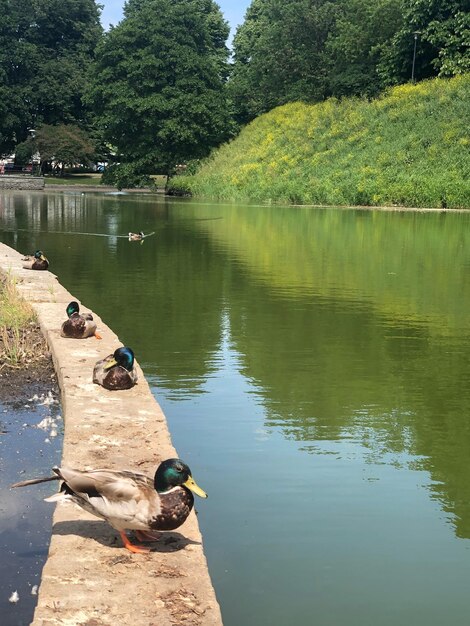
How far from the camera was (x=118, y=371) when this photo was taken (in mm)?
6746

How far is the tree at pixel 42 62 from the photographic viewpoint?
65438mm

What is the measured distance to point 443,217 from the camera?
101 feet

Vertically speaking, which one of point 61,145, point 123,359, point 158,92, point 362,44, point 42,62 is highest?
point 42,62

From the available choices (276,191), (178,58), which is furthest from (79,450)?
(178,58)

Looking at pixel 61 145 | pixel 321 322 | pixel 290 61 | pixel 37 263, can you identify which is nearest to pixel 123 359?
pixel 321 322

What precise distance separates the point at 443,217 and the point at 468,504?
26386 millimetres

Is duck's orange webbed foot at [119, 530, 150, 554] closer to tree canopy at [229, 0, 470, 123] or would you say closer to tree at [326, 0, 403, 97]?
tree canopy at [229, 0, 470, 123]

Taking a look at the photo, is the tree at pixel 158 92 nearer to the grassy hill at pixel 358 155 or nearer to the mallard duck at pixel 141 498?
the grassy hill at pixel 358 155

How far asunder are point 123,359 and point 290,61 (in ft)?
171

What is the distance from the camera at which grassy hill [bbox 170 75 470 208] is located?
37094 mm

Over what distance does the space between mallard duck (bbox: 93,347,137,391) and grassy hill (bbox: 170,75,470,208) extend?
99.5 feet

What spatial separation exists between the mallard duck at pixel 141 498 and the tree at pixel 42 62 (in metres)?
63.9

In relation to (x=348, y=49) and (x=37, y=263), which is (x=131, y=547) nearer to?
(x=37, y=263)

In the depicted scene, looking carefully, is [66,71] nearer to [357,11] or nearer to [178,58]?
[178,58]
